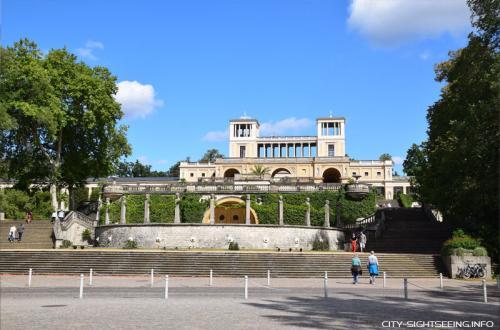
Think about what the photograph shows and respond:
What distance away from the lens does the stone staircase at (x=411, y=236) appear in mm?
35281

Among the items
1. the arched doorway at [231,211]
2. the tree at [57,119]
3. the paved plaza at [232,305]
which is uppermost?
the tree at [57,119]

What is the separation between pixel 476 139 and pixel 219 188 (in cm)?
3022

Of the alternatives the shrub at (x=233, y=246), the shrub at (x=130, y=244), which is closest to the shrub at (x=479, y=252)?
the shrub at (x=233, y=246)

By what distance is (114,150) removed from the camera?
50.1 m

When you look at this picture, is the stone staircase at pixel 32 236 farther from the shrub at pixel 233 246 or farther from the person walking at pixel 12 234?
the shrub at pixel 233 246

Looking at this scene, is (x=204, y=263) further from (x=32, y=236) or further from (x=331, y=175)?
(x=331, y=175)

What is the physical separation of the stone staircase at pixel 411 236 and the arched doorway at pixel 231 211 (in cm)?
1410

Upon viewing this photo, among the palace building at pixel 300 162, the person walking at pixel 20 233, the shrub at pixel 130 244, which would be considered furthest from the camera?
the palace building at pixel 300 162

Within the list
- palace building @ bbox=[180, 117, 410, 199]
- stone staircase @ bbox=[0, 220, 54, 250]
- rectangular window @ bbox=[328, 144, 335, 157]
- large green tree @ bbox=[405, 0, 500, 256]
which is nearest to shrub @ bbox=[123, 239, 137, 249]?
stone staircase @ bbox=[0, 220, 54, 250]

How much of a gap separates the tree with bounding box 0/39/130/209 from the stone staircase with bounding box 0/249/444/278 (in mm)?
15955

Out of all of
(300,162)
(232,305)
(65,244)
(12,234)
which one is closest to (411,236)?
(232,305)

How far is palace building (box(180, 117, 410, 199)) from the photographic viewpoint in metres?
87.1

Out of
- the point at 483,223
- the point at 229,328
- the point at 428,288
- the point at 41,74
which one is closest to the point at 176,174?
the point at 41,74

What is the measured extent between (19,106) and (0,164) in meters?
8.43
